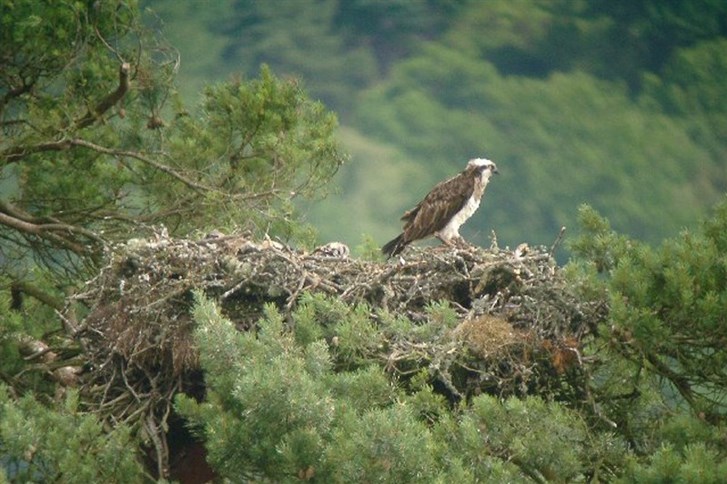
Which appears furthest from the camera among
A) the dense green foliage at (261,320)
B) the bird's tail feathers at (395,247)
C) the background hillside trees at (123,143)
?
the background hillside trees at (123,143)

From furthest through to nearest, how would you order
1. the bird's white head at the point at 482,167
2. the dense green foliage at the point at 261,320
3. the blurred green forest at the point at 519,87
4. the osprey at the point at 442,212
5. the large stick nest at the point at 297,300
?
the blurred green forest at the point at 519,87, the bird's white head at the point at 482,167, the osprey at the point at 442,212, the large stick nest at the point at 297,300, the dense green foliage at the point at 261,320

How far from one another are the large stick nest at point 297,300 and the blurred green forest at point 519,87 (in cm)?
2452

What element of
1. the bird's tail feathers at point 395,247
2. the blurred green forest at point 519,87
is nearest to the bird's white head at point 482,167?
the bird's tail feathers at point 395,247

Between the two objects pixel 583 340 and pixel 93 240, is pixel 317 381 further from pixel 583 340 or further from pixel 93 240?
pixel 93 240

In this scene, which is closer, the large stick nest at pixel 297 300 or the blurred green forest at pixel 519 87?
the large stick nest at pixel 297 300

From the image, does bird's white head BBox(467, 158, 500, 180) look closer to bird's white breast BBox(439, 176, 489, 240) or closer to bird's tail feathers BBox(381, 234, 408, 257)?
bird's white breast BBox(439, 176, 489, 240)

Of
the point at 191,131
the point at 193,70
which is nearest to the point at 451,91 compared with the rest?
the point at 193,70

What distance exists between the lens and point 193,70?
35.2 metres

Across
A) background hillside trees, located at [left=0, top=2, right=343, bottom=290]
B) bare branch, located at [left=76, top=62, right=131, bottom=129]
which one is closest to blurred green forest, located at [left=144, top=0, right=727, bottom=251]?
background hillside trees, located at [left=0, top=2, right=343, bottom=290]

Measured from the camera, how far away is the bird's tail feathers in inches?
361

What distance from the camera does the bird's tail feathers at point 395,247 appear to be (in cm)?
918

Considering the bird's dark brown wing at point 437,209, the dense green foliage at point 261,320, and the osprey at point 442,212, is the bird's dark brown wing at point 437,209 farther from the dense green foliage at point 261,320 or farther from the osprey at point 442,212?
the dense green foliage at point 261,320

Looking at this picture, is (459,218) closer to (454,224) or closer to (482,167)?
(454,224)

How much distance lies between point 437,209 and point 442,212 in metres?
0.04
